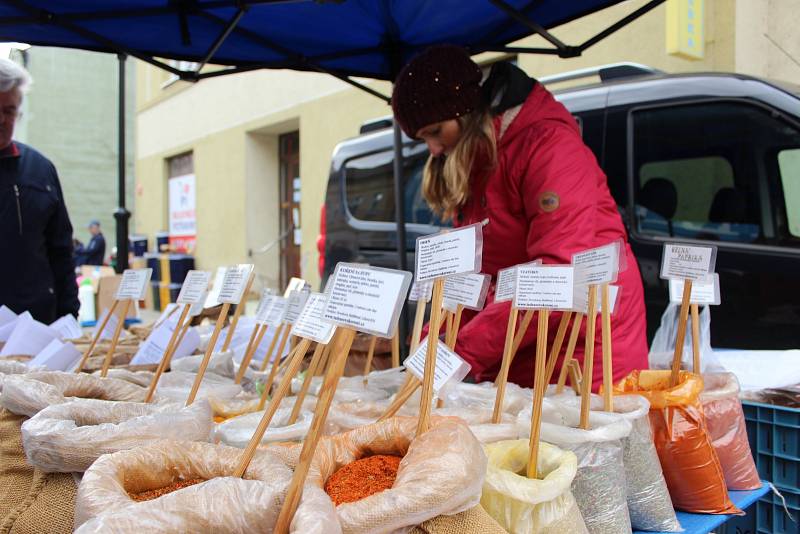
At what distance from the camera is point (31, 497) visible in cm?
94

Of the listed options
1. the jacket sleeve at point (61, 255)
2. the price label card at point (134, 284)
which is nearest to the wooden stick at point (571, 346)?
the price label card at point (134, 284)

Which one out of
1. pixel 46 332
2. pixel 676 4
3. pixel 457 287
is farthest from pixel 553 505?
pixel 676 4

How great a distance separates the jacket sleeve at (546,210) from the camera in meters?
1.56

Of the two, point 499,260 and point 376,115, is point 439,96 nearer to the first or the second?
point 499,260

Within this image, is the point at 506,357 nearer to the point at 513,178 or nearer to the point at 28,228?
the point at 513,178

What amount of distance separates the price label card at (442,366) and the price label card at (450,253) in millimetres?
122

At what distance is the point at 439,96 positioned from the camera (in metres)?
1.72

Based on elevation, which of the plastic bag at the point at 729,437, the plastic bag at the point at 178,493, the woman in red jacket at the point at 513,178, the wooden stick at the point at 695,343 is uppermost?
the woman in red jacket at the point at 513,178

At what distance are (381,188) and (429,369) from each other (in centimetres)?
325

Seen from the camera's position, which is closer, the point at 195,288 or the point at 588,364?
the point at 588,364

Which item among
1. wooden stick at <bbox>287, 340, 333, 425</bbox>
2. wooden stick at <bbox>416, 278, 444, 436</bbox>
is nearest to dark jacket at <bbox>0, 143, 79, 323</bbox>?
wooden stick at <bbox>287, 340, 333, 425</bbox>

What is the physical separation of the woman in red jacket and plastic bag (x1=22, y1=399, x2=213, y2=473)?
73cm

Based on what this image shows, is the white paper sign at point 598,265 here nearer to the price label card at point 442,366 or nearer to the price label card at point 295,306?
the price label card at point 442,366

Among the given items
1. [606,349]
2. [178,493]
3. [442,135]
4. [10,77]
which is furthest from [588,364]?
[10,77]
